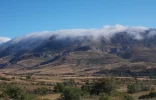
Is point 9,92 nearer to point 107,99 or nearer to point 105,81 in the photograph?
point 105,81

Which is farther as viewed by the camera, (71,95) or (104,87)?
(104,87)

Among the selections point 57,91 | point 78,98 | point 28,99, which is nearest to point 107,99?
A: point 78,98

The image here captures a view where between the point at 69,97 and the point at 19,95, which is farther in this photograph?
the point at 19,95

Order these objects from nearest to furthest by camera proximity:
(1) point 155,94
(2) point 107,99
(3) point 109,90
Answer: (2) point 107,99, (1) point 155,94, (3) point 109,90

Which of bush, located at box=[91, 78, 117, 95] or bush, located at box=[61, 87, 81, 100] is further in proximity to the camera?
bush, located at box=[91, 78, 117, 95]

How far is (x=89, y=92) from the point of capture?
261 ft

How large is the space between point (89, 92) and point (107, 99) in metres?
31.2

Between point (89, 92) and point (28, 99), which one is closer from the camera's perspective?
point (28, 99)

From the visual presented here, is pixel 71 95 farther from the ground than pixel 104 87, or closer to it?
farther from the ground

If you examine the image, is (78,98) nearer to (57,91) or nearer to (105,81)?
(105,81)

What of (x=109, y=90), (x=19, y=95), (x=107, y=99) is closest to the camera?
(x=107, y=99)

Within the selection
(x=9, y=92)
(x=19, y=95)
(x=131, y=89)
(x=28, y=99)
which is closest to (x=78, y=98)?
(x=28, y=99)

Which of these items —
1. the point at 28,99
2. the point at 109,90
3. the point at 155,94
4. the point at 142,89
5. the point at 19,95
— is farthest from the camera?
the point at 142,89

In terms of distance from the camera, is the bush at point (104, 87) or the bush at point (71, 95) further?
the bush at point (104, 87)
